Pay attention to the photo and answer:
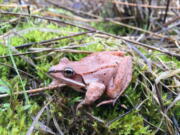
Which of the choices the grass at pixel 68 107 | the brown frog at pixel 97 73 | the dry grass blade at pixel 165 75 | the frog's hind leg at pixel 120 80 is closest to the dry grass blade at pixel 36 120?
the grass at pixel 68 107

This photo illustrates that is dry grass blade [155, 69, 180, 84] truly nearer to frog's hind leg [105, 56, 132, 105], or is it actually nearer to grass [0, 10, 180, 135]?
grass [0, 10, 180, 135]

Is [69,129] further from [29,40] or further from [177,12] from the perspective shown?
[177,12]

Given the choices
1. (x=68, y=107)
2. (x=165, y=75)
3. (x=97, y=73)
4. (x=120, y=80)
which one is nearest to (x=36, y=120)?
(x=68, y=107)

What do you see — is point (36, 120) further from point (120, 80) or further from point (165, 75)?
point (165, 75)

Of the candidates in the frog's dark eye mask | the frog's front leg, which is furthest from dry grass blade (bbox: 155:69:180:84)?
the frog's dark eye mask

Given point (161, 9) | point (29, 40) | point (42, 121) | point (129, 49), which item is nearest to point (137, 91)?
point (129, 49)

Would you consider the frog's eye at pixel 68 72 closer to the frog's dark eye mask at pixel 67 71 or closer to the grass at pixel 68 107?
the frog's dark eye mask at pixel 67 71
